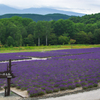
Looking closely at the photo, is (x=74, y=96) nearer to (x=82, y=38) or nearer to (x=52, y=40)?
(x=52, y=40)

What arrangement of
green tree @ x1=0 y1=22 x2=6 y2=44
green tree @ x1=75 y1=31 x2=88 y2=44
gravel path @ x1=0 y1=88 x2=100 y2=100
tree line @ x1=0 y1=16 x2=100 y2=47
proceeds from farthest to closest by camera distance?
green tree @ x1=75 y1=31 x2=88 y2=44 → tree line @ x1=0 y1=16 x2=100 y2=47 → green tree @ x1=0 y1=22 x2=6 y2=44 → gravel path @ x1=0 y1=88 x2=100 y2=100

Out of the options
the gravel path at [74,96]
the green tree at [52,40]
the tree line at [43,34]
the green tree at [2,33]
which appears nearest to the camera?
the gravel path at [74,96]

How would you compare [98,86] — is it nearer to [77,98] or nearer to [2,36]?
[77,98]

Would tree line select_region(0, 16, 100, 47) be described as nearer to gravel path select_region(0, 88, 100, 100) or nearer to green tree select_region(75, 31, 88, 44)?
green tree select_region(75, 31, 88, 44)

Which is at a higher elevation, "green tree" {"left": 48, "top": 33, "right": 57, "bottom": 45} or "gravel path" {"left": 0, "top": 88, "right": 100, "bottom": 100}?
A: "gravel path" {"left": 0, "top": 88, "right": 100, "bottom": 100}

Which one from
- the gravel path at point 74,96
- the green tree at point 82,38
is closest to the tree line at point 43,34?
the green tree at point 82,38

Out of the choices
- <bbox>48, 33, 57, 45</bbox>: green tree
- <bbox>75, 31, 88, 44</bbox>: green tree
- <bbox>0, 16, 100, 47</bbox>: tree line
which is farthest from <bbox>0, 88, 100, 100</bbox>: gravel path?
<bbox>75, 31, 88, 44</bbox>: green tree

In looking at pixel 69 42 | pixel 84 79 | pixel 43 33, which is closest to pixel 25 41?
pixel 43 33

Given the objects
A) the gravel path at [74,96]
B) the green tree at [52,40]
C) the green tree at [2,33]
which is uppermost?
the green tree at [2,33]

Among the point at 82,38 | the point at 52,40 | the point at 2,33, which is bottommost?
the point at 52,40

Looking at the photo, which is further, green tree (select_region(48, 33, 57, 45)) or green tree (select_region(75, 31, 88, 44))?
green tree (select_region(75, 31, 88, 44))

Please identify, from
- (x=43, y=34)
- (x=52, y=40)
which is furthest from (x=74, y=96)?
(x=43, y=34)

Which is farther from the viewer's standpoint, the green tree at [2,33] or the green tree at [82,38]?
the green tree at [82,38]

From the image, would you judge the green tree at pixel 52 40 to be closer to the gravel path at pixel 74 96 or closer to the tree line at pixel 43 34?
the tree line at pixel 43 34
